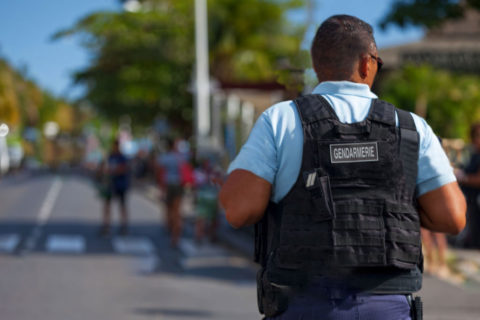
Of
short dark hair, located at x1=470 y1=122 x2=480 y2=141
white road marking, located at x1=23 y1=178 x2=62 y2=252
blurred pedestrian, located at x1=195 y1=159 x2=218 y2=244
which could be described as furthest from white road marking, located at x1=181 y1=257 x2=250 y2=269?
short dark hair, located at x1=470 y1=122 x2=480 y2=141

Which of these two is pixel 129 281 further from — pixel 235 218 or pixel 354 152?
pixel 354 152

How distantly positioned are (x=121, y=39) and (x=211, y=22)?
4257 millimetres

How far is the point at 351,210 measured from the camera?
2529 millimetres

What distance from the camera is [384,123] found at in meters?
2.61

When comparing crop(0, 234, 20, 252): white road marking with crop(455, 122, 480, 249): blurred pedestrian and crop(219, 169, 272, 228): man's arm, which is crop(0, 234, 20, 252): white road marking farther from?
crop(219, 169, 272, 228): man's arm

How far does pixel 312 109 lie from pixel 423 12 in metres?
8.42

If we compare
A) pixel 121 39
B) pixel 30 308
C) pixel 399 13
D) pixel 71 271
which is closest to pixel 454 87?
pixel 121 39

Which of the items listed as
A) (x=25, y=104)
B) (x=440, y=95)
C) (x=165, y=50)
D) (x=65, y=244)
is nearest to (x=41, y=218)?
(x=65, y=244)

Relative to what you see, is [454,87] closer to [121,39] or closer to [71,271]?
[121,39]

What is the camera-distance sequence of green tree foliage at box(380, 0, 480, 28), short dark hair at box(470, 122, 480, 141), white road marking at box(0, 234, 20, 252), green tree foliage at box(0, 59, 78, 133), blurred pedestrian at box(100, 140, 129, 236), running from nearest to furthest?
short dark hair at box(470, 122, 480, 141) → green tree foliage at box(380, 0, 480, 28) → white road marking at box(0, 234, 20, 252) → blurred pedestrian at box(100, 140, 129, 236) → green tree foliage at box(0, 59, 78, 133)

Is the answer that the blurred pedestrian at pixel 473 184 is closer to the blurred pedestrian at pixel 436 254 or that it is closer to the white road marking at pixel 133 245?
the blurred pedestrian at pixel 436 254

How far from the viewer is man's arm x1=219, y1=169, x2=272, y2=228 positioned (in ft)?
8.38

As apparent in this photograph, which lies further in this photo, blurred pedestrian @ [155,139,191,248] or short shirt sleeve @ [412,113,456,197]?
blurred pedestrian @ [155,139,191,248]

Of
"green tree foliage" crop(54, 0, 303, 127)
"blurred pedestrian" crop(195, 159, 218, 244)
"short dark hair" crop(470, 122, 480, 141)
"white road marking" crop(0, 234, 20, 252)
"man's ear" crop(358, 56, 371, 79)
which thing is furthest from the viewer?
"green tree foliage" crop(54, 0, 303, 127)
